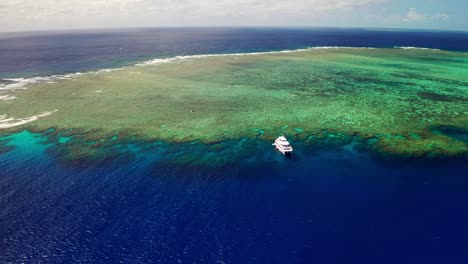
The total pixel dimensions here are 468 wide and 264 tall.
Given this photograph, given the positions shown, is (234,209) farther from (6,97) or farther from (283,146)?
(6,97)

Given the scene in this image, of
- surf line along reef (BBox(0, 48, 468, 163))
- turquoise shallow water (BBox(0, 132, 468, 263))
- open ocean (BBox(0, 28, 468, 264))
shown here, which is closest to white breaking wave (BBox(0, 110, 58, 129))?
surf line along reef (BBox(0, 48, 468, 163))

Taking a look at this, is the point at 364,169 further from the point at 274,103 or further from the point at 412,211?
the point at 274,103

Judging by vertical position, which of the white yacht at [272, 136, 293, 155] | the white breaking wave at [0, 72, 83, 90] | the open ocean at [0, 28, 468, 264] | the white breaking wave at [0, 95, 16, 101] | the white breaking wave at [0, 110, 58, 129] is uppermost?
the white breaking wave at [0, 72, 83, 90]

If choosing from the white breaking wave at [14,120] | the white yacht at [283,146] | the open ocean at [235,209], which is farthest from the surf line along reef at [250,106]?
the open ocean at [235,209]

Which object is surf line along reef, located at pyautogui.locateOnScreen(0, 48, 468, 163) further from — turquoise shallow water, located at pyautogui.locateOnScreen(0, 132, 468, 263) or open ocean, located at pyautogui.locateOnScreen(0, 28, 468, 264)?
turquoise shallow water, located at pyautogui.locateOnScreen(0, 132, 468, 263)

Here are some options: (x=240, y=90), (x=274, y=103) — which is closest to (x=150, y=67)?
(x=240, y=90)

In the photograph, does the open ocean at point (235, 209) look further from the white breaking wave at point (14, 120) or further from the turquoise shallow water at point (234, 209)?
the white breaking wave at point (14, 120)

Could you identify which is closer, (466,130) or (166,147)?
(166,147)
